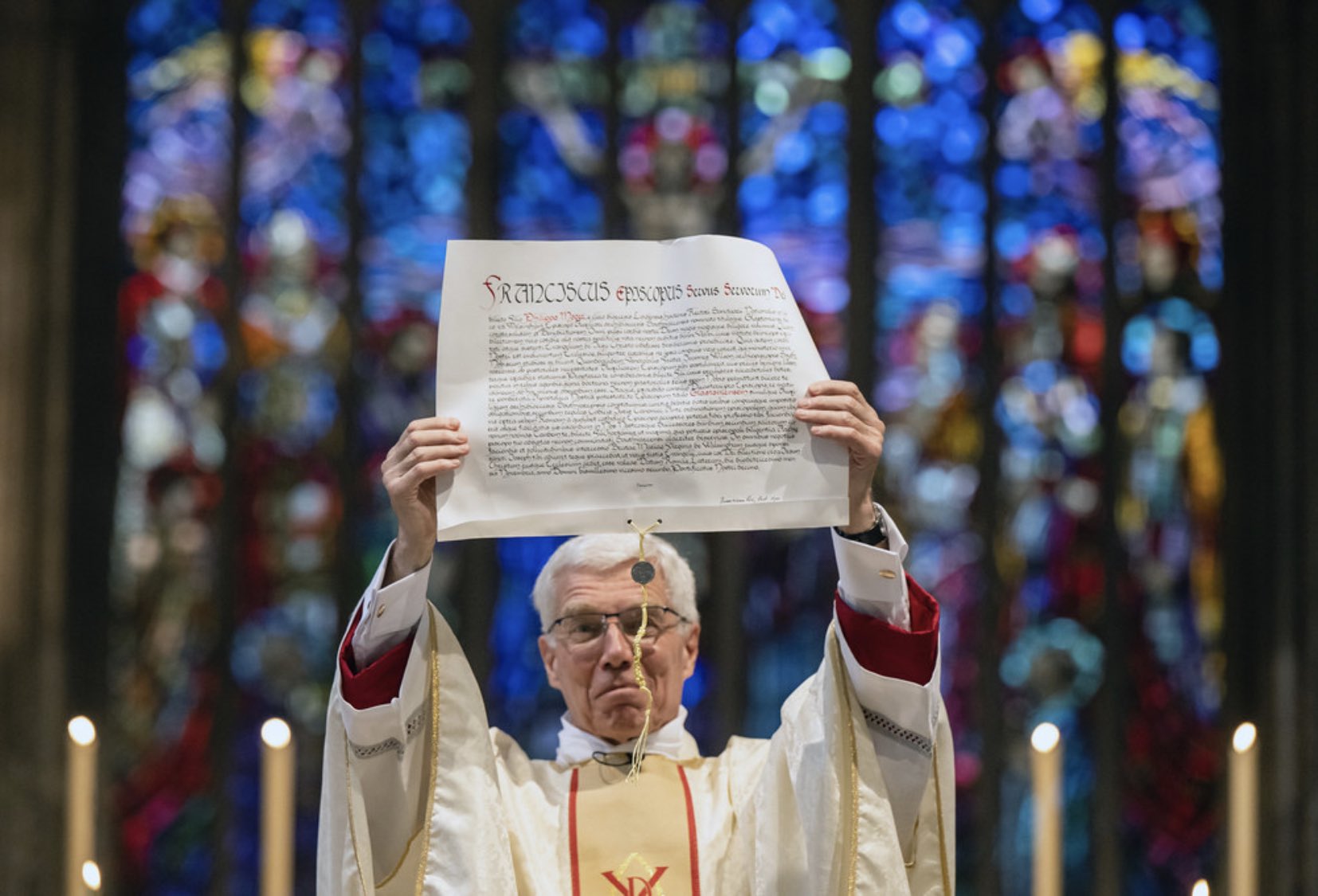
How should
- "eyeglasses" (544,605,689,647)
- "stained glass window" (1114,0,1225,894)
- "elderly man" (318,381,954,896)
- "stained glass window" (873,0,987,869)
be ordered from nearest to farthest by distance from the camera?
"elderly man" (318,381,954,896) < "eyeglasses" (544,605,689,647) < "stained glass window" (1114,0,1225,894) < "stained glass window" (873,0,987,869)

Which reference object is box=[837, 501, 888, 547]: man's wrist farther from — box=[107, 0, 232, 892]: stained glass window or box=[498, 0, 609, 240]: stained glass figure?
box=[107, 0, 232, 892]: stained glass window

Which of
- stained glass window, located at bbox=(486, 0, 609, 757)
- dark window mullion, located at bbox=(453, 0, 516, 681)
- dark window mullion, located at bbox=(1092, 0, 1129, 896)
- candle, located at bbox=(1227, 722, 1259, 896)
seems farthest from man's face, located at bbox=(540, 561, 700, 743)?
dark window mullion, located at bbox=(1092, 0, 1129, 896)

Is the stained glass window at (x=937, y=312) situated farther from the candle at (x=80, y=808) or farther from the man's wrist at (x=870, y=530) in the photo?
the candle at (x=80, y=808)

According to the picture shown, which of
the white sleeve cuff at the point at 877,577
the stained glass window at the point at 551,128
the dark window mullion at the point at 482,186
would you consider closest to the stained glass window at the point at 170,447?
the dark window mullion at the point at 482,186

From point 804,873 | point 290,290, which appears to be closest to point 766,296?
point 804,873

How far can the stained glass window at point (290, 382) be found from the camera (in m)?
5.88

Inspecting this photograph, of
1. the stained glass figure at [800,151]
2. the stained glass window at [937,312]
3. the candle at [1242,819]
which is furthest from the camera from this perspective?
the stained glass figure at [800,151]

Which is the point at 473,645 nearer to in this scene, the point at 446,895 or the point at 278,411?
the point at 278,411

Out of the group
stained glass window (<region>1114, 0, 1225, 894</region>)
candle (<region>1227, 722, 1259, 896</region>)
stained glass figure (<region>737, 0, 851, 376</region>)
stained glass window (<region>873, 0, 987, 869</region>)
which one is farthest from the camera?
stained glass figure (<region>737, 0, 851, 376</region>)

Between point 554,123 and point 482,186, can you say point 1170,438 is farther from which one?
point 482,186

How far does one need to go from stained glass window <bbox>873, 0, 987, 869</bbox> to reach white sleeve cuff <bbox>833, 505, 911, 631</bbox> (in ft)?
8.68

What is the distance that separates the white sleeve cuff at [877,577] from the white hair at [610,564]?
486mm

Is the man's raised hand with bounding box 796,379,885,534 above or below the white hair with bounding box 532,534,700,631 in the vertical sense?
above

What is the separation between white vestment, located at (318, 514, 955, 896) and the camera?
3244 mm
